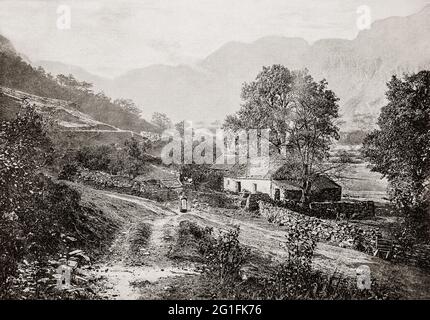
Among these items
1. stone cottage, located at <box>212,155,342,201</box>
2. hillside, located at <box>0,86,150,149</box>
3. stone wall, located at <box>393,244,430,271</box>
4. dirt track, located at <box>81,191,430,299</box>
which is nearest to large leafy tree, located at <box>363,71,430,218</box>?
stone wall, located at <box>393,244,430,271</box>

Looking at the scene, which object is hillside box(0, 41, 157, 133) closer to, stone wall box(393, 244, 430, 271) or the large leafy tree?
the large leafy tree

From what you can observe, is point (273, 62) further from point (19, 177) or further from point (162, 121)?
point (19, 177)

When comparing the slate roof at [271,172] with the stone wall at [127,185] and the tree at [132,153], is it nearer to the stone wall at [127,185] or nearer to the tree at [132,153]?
the stone wall at [127,185]

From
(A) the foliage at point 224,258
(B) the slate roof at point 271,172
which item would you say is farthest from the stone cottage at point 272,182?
(A) the foliage at point 224,258

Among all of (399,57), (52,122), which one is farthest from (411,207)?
(52,122)

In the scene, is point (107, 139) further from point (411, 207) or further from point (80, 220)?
point (411, 207)

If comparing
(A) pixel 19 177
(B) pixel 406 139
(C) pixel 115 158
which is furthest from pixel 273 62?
(A) pixel 19 177
